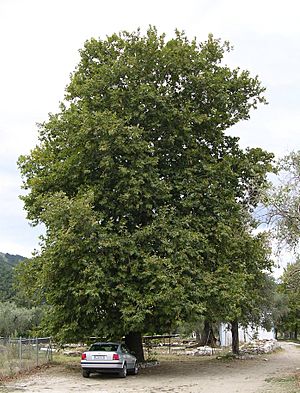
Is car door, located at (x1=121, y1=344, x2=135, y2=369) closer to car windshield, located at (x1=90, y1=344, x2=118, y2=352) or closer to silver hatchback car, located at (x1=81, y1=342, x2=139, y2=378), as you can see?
silver hatchback car, located at (x1=81, y1=342, x2=139, y2=378)

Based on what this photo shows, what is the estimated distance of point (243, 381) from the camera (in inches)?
750

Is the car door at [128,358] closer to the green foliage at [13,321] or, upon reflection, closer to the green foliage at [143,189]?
the green foliage at [143,189]

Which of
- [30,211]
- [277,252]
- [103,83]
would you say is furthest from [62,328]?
[103,83]

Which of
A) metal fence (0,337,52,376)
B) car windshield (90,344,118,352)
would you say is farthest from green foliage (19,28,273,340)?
metal fence (0,337,52,376)

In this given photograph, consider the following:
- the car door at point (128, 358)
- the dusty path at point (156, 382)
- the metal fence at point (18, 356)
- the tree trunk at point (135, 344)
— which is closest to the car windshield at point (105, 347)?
the car door at point (128, 358)

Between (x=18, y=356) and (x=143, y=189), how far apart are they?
908 centimetres

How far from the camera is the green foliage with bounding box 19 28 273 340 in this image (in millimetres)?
20578

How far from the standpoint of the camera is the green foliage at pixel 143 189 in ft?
67.5


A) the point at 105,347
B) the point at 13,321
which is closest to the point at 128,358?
the point at 105,347

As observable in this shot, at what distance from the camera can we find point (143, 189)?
21.9m

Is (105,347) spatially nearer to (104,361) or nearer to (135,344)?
(104,361)

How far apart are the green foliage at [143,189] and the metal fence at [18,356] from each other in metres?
1.86

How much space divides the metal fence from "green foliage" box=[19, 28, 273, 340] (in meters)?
1.86

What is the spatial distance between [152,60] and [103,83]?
2.63 metres
